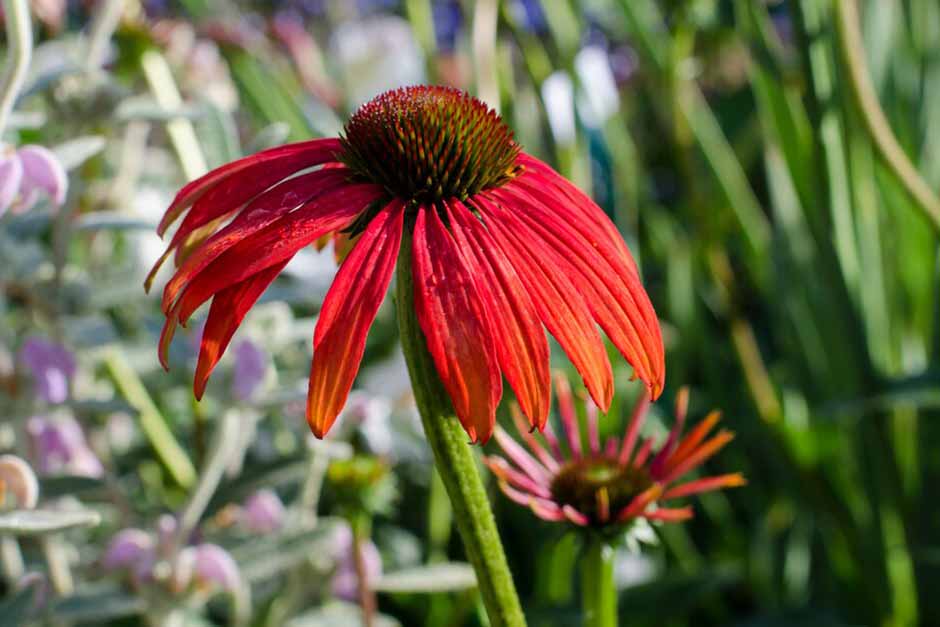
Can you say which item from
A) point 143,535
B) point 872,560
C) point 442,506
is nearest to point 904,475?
point 872,560

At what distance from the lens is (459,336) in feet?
1.17

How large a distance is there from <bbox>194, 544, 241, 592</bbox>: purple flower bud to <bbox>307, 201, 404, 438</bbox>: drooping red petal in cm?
34

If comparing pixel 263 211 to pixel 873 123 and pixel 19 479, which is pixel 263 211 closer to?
pixel 19 479

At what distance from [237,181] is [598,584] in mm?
241

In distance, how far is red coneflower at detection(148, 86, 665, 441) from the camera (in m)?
0.36

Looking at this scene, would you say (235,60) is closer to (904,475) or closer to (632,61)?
(904,475)

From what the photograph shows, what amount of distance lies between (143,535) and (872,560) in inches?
25.2

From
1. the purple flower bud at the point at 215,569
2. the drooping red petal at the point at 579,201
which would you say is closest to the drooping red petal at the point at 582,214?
the drooping red petal at the point at 579,201

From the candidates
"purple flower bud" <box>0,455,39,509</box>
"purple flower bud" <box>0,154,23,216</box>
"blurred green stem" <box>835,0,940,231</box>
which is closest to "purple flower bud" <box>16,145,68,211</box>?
"purple flower bud" <box>0,154,23,216</box>

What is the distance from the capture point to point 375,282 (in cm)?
37

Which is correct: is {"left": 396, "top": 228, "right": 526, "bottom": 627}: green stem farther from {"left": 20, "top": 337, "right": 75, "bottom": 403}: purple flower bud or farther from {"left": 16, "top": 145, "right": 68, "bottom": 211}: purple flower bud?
{"left": 20, "top": 337, "right": 75, "bottom": 403}: purple flower bud

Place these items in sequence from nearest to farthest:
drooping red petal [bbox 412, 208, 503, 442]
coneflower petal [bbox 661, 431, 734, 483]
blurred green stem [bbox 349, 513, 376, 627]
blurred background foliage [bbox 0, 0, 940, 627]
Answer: drooping red petal [bbox 412, 208, 503, 442]
coneflower petal [bbox 661, 431, 734, 483]
blurred green stem [bbox 349, 513, 376, 627]
blurred background foliage [bbox 0, 0, 940, 627]

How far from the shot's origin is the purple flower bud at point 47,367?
69 cm

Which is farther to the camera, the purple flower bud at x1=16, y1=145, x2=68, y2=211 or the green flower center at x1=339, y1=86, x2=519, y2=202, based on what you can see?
the purple flower bud at x1=16, y1=145, x2=68, y2=211
